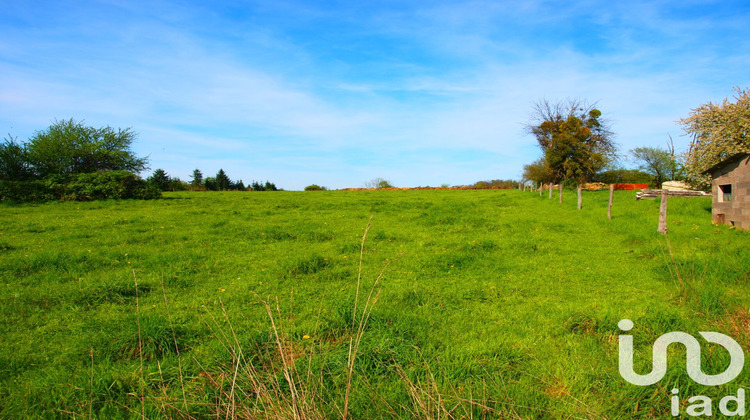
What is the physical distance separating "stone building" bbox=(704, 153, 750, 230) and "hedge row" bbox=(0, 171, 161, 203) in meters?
33.1

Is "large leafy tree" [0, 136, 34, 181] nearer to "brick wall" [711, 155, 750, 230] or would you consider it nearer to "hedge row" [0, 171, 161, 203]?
"hedge row" [0, 171, 161, 203]

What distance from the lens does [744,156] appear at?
12750mm

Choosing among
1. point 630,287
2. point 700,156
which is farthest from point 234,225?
point 700,156

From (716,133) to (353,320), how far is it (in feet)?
88.0

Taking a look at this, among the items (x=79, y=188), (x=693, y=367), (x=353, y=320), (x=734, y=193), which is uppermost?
(x=79, y=188)

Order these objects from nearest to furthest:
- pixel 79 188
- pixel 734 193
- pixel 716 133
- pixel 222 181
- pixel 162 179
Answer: pixel 734 193
pixel 716 133
pixel 79 188
pixel 162 179
pixel 222 181

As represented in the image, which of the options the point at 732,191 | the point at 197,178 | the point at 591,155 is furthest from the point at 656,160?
the point at 197,178

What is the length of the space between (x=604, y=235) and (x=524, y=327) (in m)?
9.72

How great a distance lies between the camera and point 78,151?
98.9 ft

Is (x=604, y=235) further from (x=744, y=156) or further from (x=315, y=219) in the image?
(x=315, y=219)

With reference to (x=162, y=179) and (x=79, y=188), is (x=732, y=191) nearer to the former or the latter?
(x=79, y=188)

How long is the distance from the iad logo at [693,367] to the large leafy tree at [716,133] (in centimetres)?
1975

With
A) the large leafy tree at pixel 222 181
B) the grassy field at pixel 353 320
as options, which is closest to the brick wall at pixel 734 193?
the grassy field at pixel 353 320

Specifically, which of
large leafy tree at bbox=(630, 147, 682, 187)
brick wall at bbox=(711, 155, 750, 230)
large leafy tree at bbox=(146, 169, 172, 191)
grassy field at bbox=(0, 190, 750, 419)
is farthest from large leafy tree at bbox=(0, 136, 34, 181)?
large leafy tree at bbox=(630, 147, 682, 187)
